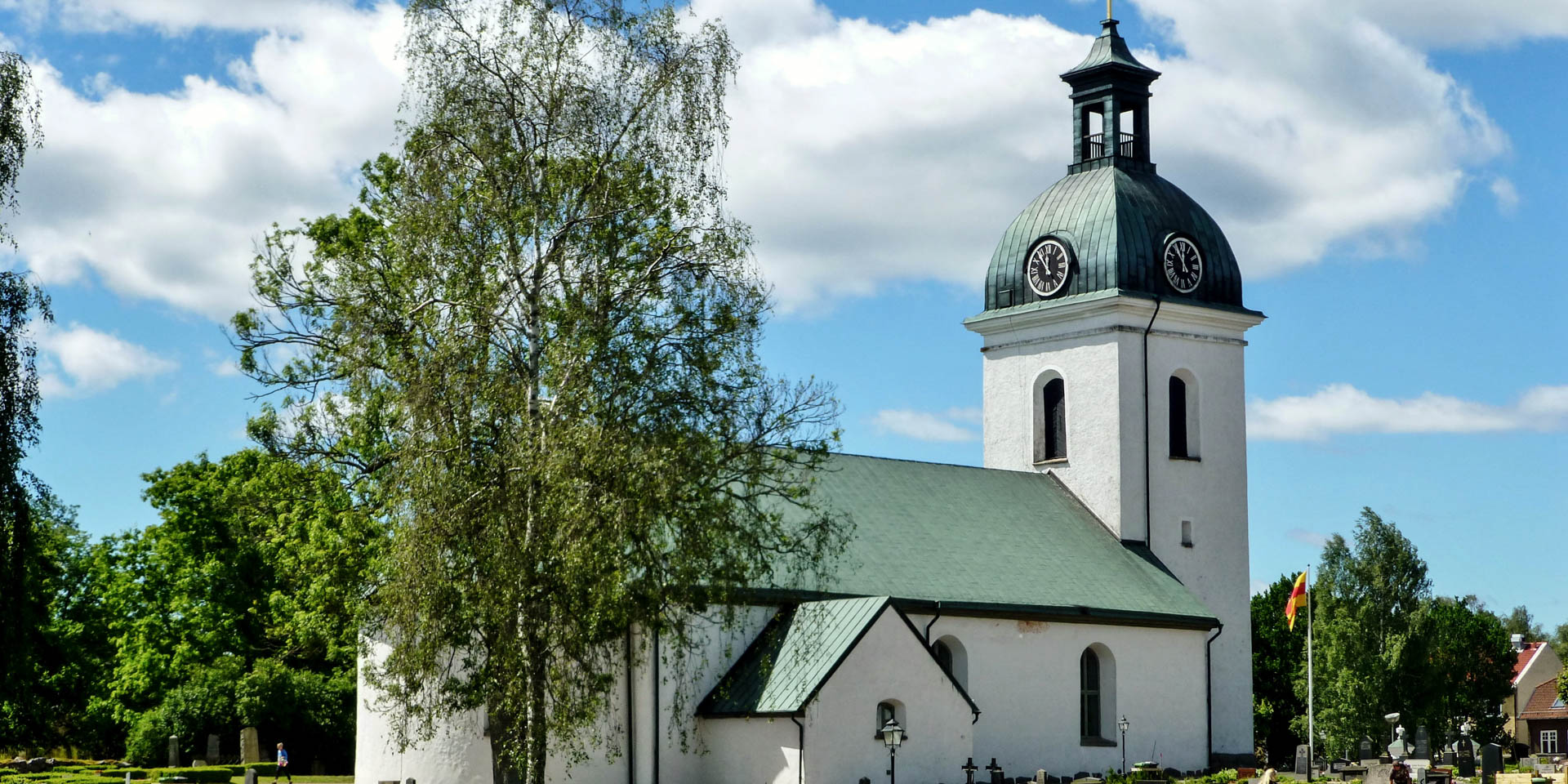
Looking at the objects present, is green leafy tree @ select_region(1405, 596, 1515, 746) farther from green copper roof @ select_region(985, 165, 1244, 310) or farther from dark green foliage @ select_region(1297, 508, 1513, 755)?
green copper roof @ select_region(985, 165, 1244, 310)

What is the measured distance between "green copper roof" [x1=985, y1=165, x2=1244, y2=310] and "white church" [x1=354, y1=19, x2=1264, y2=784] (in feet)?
0.18

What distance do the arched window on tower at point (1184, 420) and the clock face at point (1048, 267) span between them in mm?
3315

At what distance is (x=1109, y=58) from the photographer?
39.2 meters

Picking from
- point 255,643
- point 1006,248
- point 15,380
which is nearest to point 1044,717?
point 1006,248

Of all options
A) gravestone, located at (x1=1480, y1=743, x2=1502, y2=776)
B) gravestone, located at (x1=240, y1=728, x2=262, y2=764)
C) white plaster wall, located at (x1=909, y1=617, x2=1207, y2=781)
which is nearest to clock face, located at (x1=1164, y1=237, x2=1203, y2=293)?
white plaster wall, located at (x1=909, y1=617, x2=1207, y2=781)

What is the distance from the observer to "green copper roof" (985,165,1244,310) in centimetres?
3791

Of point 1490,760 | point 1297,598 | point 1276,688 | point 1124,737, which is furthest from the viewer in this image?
point 1276,688

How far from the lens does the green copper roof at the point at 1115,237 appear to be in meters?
37.9

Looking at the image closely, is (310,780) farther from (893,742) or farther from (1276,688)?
(1276,688)

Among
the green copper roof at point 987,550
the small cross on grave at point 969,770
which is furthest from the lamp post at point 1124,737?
the small cross on grave at point 969,770

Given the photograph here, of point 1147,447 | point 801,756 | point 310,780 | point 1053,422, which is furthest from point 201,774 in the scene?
point 1147,447

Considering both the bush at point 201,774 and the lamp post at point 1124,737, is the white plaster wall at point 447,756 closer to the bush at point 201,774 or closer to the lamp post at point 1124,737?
the bush at point 201,774

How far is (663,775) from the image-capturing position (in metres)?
28.9

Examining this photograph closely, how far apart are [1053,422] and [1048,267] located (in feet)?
11.0
